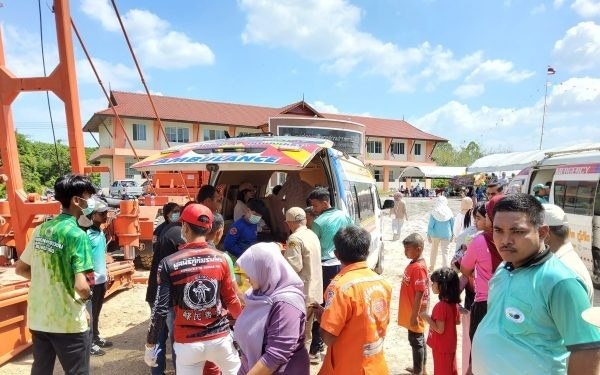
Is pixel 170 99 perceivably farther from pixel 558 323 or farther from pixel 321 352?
pixel 558 323

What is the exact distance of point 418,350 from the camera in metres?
3.96

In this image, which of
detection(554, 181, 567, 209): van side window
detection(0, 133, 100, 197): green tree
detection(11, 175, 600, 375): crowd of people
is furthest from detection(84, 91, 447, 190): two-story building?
detection(11, 175, 600, 375): crowd of people

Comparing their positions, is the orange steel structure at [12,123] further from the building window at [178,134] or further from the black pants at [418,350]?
the building window at [178,134]

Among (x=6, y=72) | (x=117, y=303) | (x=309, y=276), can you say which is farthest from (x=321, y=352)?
(x=6, y=72)

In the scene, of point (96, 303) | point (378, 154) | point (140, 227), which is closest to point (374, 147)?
point (378, 154)

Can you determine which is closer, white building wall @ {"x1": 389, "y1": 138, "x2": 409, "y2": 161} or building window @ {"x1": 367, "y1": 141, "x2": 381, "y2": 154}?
building window @ {"x1": 367, "y1": 141, "x2": 381, "y2": 154}

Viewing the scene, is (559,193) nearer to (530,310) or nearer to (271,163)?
(271,163)

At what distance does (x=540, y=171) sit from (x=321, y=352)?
847 centimetres

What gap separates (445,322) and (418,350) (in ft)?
2.15

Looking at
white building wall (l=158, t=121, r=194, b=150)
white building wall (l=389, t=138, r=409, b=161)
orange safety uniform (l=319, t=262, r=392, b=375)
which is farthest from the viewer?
white building wall (l=389, t=138, r=409, b=161)

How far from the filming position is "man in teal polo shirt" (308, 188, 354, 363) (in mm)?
4230

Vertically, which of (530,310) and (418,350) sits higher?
(530,310)

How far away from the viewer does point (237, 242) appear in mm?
4410

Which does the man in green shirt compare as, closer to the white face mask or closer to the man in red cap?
the man in red cap
